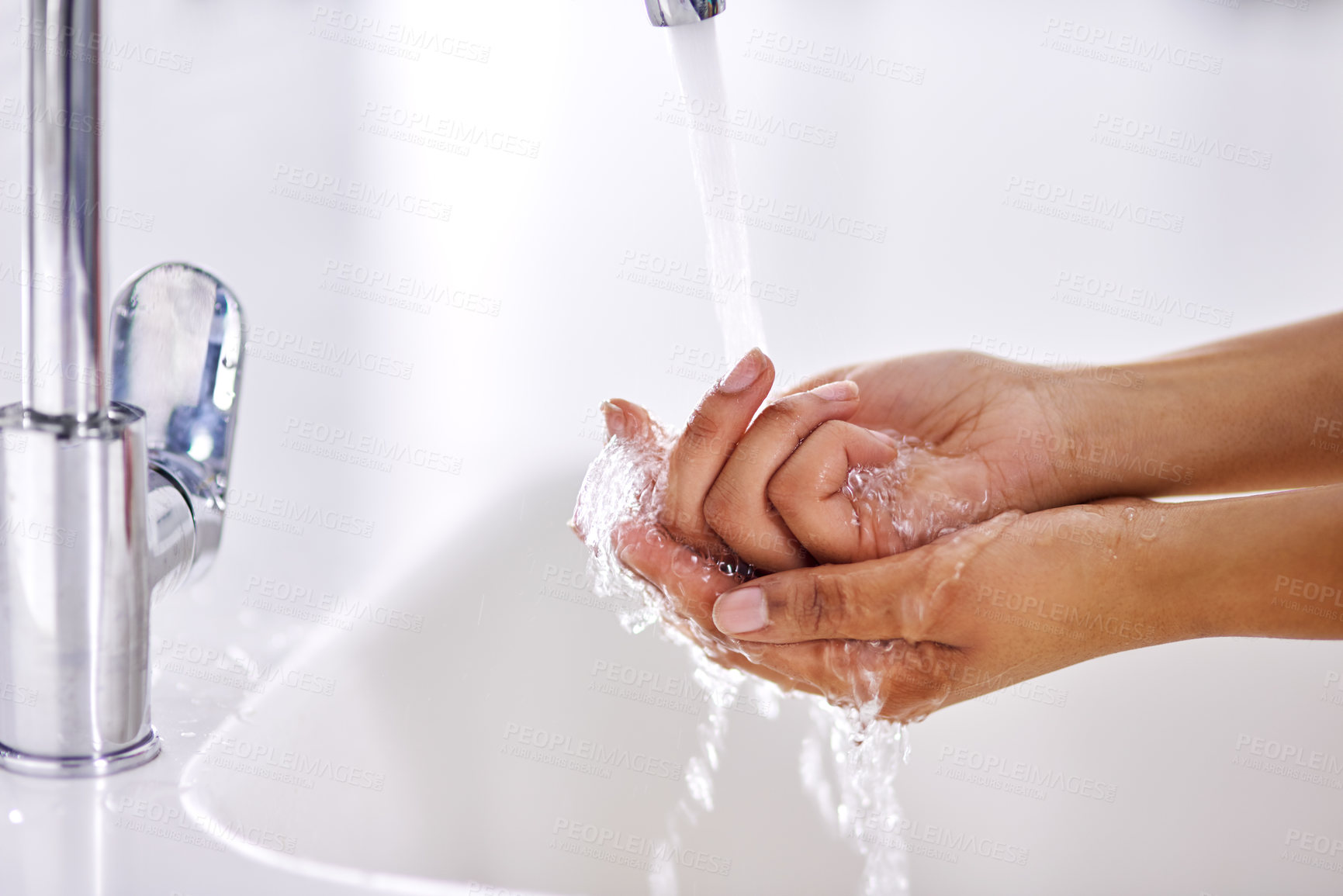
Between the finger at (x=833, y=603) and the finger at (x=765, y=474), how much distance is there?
4 centimetres

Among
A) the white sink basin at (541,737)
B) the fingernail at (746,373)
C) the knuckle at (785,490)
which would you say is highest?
the fingernail at (746,373)

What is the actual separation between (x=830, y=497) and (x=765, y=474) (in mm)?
44

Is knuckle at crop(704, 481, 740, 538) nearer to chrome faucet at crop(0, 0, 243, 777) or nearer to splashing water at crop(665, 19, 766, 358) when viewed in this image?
splashing water at crop(665, 19, 766, 358)

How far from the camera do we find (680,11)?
0.40 meters

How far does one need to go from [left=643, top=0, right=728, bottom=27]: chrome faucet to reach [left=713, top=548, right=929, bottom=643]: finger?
0.30 metres

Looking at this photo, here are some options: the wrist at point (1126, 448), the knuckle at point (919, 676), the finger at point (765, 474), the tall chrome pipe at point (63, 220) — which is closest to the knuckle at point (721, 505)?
the finger at point (765, 474)

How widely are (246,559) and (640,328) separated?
1.78 feet

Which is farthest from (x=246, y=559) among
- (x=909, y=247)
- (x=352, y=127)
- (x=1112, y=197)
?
(x=1112, y=197)

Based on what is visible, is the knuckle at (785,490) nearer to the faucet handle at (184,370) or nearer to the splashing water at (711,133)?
the splashing water at (711,133)

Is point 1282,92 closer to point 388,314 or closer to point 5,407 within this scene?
point 388,314

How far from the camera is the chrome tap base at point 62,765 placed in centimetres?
42

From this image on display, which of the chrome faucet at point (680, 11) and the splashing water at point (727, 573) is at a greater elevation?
the chrome faucet at point (680, 11)

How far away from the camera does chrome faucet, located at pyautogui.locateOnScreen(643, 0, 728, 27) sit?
0.40m

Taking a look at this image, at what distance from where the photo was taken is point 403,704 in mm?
716
